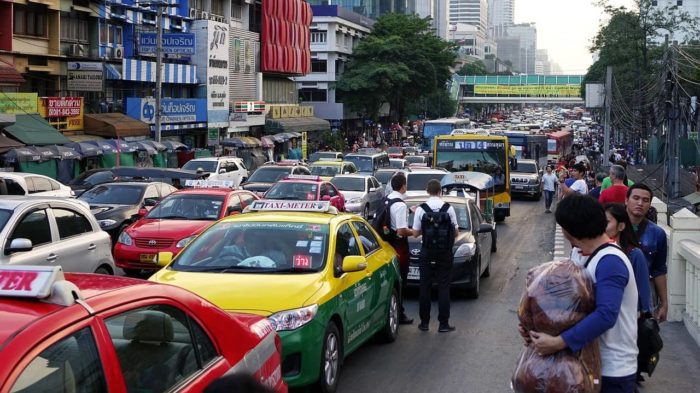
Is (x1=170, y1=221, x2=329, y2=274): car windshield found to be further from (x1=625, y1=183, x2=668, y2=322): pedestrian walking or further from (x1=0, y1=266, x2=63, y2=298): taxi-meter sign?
(x1=0, y1=266, x2=63, y2=298): taxi-meter sign

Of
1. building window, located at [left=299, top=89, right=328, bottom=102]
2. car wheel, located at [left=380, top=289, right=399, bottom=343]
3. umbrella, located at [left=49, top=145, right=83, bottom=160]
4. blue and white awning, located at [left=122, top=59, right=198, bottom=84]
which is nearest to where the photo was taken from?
car wheel, located at [left=380, top=289, right=399, bottom=343]

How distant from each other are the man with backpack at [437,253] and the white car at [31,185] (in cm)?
1098

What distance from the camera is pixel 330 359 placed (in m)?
7.85

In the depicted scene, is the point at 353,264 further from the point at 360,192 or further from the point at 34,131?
the point at 34,131

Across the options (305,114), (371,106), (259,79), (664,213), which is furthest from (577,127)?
(664,213)

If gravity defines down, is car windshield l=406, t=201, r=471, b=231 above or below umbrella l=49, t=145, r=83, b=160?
below

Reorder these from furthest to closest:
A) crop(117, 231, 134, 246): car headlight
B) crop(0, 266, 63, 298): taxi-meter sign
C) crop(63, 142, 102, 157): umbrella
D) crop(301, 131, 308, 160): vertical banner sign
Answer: crop(301, 131, 308, 160): vertical banner sign, crop(63, 142, 102, 157): umbrella, crop(117, 231, 134, 246): car headlight, crop(0, 266, 63, 298): taxi-meter sign

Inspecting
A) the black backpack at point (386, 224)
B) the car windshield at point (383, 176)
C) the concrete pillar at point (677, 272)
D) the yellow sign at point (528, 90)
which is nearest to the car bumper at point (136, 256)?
the black backpack at point (386, 224)

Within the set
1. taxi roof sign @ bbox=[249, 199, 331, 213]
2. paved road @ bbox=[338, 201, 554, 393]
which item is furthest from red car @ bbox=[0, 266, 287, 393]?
taxi roof sign @ bbox=[249, 199, 331, 213]

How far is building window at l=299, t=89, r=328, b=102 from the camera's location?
79125mm

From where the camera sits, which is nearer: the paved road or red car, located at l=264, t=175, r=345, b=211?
the paved road

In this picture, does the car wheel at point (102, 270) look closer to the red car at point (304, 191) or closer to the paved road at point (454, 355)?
the paved road at point (454, 355)

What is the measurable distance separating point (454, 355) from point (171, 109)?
35.6 metres

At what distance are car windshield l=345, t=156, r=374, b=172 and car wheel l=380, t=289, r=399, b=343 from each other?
26.3m
